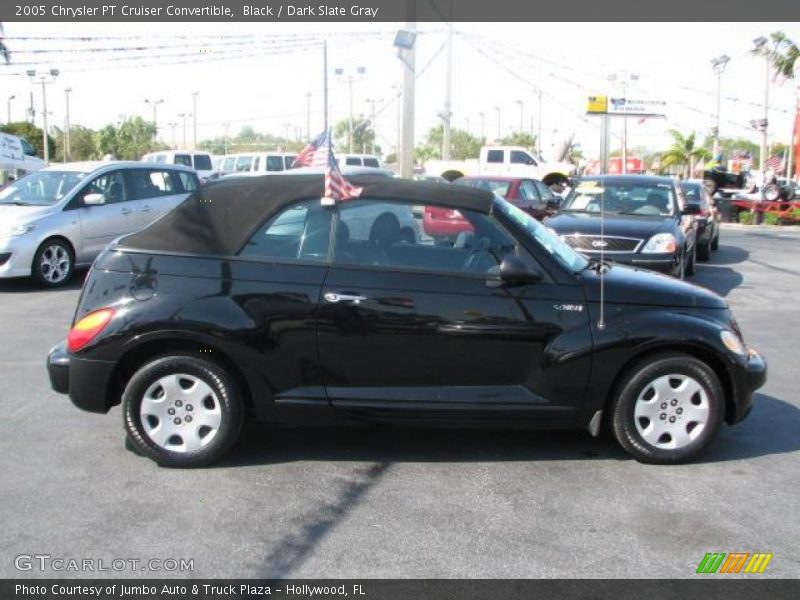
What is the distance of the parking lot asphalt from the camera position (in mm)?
3814

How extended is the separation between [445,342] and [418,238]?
2.19ft

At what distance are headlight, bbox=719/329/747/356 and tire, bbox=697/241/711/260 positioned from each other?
11005 millimetres

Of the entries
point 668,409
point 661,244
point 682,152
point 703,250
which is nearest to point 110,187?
point 661,244

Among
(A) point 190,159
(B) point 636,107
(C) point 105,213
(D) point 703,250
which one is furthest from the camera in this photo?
(A) point 190,159

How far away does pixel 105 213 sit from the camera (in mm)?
12211

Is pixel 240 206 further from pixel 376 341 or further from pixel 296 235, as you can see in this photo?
pixel 376 341

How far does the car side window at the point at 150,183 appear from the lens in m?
12.8

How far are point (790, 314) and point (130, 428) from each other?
8350 mm

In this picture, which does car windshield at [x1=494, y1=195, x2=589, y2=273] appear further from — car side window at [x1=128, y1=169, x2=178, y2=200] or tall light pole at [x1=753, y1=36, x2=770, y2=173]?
tall light pole at [x1=753, y1=36, x2=770, y2=173]

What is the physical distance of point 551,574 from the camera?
3674 millimetres

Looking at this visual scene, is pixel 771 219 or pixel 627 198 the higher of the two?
pixel 627 198

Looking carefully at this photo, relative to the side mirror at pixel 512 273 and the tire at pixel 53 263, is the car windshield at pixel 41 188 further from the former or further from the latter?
the side mirror at pixel 512 273

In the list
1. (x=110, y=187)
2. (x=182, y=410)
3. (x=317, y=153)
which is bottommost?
(x=182, y=410)

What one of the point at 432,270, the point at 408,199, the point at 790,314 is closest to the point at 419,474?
the point at 432,270
